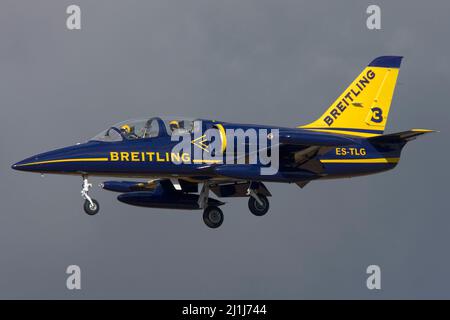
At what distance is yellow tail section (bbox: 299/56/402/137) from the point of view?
133 feet

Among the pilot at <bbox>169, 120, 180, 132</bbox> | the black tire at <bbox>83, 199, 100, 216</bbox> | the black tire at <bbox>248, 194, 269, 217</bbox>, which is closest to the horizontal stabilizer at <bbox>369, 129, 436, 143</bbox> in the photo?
the black tire at <bbox>248, 194, 269, 217</bbox>

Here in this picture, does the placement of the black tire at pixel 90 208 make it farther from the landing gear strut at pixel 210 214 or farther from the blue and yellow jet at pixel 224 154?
the landing gear strut at pixel 210 214

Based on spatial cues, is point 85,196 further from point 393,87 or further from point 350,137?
point 393,87

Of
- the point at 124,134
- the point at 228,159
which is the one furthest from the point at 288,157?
the point at 124,134

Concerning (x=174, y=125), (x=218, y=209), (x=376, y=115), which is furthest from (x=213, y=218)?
(x=376, y=115)

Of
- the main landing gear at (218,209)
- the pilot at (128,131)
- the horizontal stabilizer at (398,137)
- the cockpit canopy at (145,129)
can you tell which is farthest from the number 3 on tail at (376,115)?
the pilot at (128,131)

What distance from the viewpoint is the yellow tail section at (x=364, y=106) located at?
40.7 meters

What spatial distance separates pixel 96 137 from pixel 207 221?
16.4 feet

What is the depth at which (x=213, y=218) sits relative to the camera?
39562mm

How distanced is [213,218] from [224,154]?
3.10 metres

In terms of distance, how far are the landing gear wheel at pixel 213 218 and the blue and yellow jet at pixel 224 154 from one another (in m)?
0.03

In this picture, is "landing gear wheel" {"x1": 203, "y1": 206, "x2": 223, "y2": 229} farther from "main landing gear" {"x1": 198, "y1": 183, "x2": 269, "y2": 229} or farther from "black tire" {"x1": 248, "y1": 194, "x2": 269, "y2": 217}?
"black tire" {"x1": 248, "y1": 194, "x2": 269, "y2": 217}

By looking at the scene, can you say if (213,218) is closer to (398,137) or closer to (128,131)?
(128,131)

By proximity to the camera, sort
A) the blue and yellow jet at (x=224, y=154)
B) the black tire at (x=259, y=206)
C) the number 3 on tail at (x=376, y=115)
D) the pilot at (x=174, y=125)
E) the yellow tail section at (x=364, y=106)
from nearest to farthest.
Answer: the blue and yellow jet at (x=224, y=154), the pilot at (x=174, y=125), the black tire at (x=259, y=206), the yellow tail section at (x=364, y=106), the number 3 on tail at (x=376, y=115)
